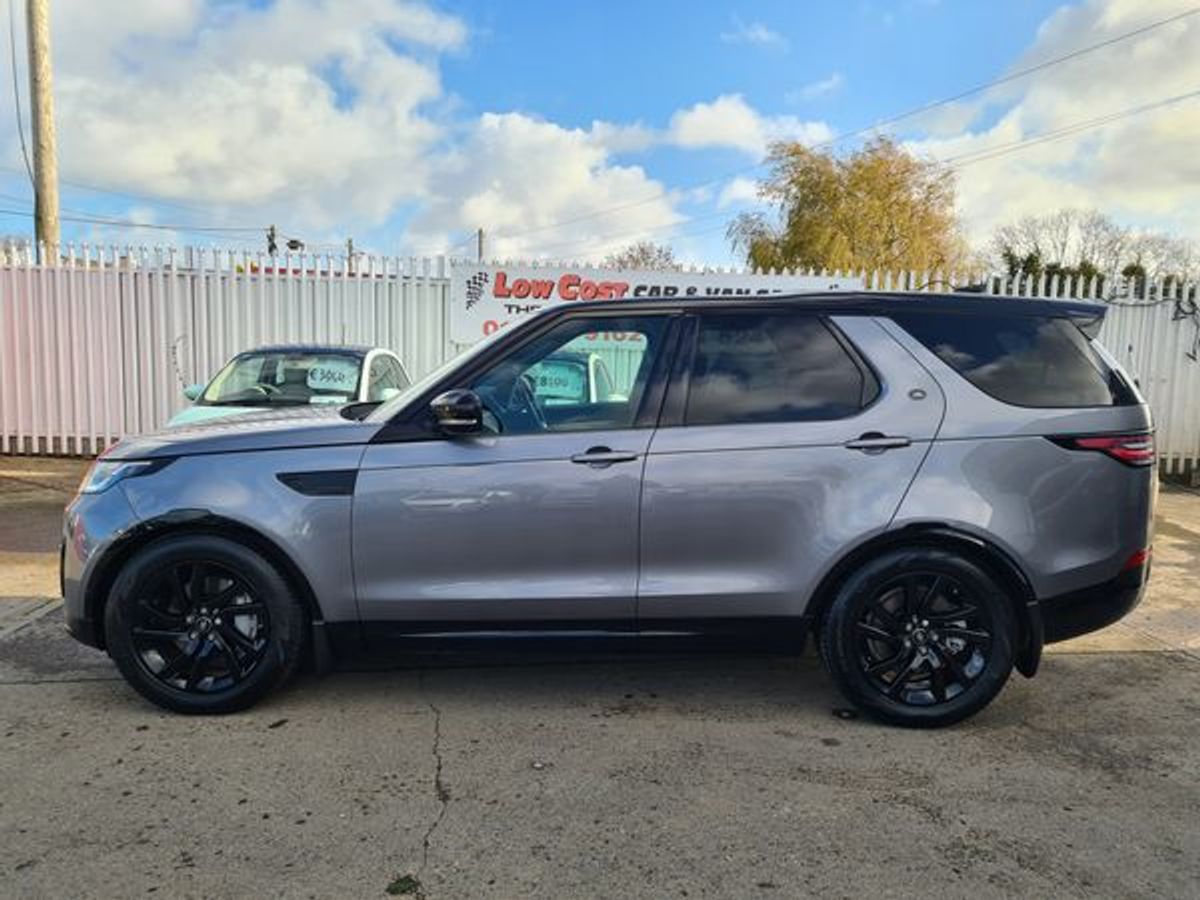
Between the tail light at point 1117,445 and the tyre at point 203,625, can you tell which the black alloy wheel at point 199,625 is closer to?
the tyre at point 203,625

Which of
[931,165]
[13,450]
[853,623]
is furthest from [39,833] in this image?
[931,165]

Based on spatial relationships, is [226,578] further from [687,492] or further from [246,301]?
[246,301]

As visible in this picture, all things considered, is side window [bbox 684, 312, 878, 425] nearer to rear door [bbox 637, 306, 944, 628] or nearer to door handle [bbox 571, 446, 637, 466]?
rear door [bbox 637, 306, 944, 628]


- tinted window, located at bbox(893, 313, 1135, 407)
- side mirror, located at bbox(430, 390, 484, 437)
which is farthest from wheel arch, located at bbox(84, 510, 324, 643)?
tinted window, located at bbox(893, 313, 1135, 407)

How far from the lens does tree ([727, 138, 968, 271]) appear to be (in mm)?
28609

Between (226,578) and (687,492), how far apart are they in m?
2.00

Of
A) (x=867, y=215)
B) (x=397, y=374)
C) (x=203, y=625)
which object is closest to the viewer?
(x=203, y=625)

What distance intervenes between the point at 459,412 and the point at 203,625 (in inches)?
57.7

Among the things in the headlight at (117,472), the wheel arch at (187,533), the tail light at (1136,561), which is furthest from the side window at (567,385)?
the tail light at (1136,561)

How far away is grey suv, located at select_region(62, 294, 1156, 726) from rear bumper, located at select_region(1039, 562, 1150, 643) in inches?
0.4

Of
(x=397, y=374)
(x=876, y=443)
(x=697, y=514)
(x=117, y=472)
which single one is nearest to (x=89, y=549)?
(x=117, y=472)

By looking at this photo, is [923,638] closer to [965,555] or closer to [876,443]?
[965,555]

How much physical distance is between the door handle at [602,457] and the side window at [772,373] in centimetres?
31

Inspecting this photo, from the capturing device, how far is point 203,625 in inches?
162
